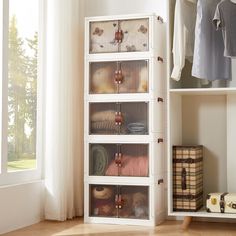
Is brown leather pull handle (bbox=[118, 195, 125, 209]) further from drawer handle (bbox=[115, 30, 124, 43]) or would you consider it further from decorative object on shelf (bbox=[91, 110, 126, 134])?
drawer handle (bbox=[115, 30, 124, 43])

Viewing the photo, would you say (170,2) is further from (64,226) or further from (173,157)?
(64,226)

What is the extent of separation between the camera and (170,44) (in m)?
3.99

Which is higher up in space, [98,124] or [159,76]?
→ [159,76]

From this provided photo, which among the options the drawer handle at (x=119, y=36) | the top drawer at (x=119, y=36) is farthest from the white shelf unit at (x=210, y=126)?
the drawer handle at (x=119, y=36)

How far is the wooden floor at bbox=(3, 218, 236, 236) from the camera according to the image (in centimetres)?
372

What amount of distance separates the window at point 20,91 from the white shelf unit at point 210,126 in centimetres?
115

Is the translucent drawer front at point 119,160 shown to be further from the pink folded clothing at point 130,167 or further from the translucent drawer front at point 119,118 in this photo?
the translucent drawer front at point 119,118

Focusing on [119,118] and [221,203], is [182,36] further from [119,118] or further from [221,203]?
[221,203]

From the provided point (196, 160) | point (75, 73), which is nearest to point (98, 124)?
point (75, 73)

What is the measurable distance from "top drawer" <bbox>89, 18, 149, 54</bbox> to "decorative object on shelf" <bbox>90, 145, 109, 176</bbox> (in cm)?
81

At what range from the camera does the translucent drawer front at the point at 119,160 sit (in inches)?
162

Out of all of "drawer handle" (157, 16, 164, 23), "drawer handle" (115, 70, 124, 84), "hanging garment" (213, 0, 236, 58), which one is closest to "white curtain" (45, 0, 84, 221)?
"drawer handle" (115, 70, 124, 84)

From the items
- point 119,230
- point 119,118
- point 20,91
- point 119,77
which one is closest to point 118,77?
point 119,77

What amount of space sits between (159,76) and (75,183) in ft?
Answer: 3.85
